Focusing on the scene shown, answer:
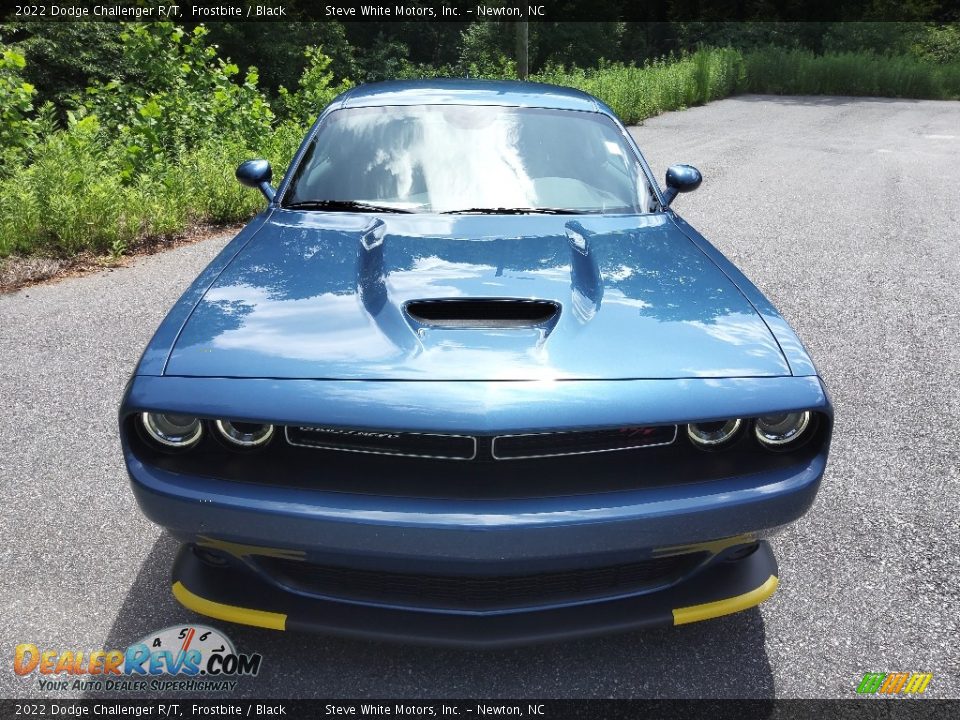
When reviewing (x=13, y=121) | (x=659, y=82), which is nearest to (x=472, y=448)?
(x=13, y=121)

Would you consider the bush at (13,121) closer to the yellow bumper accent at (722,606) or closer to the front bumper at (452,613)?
the front bumper at (452,613)

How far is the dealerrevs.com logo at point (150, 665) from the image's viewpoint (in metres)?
2.17

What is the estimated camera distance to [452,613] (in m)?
1.97

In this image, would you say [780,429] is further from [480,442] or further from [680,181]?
[680,181]

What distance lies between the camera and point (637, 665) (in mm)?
2236

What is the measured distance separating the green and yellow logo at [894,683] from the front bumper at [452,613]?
0.40 m

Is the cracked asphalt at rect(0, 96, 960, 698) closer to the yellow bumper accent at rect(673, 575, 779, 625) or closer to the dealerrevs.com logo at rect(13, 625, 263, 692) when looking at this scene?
the dealerrevs.com logo at rect(13, 625, 263, 692)

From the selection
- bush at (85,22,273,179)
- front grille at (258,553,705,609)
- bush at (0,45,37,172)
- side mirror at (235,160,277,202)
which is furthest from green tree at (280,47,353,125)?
front grille at (258,553,705,609)

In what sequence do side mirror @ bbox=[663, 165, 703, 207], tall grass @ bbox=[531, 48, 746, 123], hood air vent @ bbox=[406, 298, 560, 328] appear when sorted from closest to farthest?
hood air vent @ bbox=[406, 298, 560, 328]
side mirror @ bbox=[663, 165, 703, 207]
tall grass @ bbox=[531, 48, 746, 123]

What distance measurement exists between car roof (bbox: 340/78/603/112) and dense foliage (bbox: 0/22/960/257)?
3661 mm

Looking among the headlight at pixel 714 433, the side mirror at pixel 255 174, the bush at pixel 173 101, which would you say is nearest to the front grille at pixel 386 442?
the headlight at pixel 714 433

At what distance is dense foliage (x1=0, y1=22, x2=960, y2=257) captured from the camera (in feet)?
22.0

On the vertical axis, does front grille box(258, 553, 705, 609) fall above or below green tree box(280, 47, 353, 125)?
below

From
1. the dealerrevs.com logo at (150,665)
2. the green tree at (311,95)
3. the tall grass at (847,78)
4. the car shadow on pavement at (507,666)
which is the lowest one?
the tall grass at (847,78)
